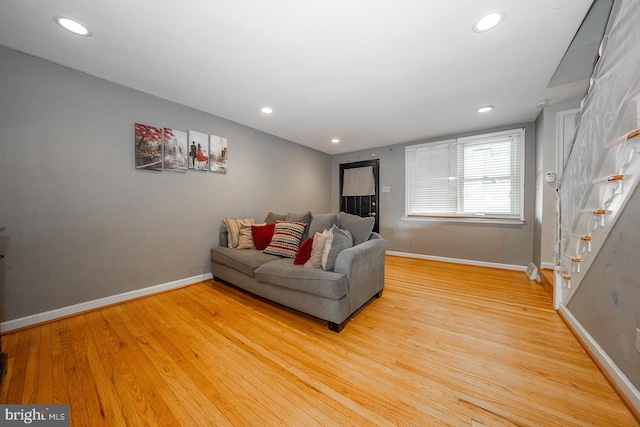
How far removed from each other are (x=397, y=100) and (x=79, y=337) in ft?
12.9

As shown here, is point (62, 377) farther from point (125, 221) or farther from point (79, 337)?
point (125, 221)

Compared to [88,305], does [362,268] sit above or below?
above

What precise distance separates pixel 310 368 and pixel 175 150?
2904mm

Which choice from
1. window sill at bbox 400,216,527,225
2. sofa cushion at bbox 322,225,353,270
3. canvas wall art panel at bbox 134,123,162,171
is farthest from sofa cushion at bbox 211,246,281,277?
window sill at bbox 400,216,527,225

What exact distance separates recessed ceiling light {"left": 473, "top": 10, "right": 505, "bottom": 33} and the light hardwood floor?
239 cm

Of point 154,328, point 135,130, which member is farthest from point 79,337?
point 135,130

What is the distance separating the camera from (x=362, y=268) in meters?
2.10

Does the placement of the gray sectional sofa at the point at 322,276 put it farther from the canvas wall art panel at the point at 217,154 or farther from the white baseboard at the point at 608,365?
the white baseboard at the point at 608,365

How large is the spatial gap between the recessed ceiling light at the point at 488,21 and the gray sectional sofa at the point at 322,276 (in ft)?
5.90

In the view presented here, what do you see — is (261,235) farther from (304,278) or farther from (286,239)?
(304,278)

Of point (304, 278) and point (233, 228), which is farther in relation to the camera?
point (233, 228)

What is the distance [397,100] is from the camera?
2738 mm

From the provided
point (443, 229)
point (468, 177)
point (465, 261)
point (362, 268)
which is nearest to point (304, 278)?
point (362, 268)

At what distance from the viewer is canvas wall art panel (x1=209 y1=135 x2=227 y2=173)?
3.15 m
